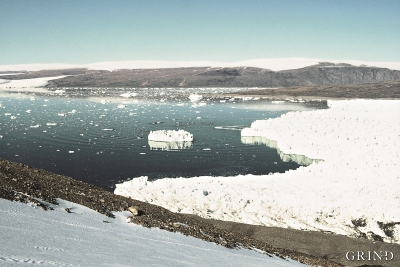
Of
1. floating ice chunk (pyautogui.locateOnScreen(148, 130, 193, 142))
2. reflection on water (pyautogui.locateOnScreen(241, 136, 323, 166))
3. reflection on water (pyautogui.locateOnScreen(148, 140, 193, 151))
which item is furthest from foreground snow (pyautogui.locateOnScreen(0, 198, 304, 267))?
floating ice chunk (pyautogui.locateOnScreen(148, 130, 193, 142))

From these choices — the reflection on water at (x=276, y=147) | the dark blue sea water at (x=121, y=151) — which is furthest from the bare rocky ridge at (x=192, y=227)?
the reflection on water at (x=276, y=147)

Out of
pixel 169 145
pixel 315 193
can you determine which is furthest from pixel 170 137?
pixel 315 193

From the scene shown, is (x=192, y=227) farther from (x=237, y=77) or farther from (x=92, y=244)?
(x=237, y=77)

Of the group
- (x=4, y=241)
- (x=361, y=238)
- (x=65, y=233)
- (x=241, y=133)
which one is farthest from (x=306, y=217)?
(x=241, y=133)

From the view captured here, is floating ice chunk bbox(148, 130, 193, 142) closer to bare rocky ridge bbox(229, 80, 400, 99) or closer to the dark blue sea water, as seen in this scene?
the dark blue sea water

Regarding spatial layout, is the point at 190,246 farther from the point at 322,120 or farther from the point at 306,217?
the point at 322,120

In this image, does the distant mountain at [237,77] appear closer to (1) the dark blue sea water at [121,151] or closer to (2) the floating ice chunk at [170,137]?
(1) the dark blue sea water at [121,151]

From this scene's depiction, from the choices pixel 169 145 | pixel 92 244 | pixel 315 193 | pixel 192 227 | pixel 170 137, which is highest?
pixel 92 244
